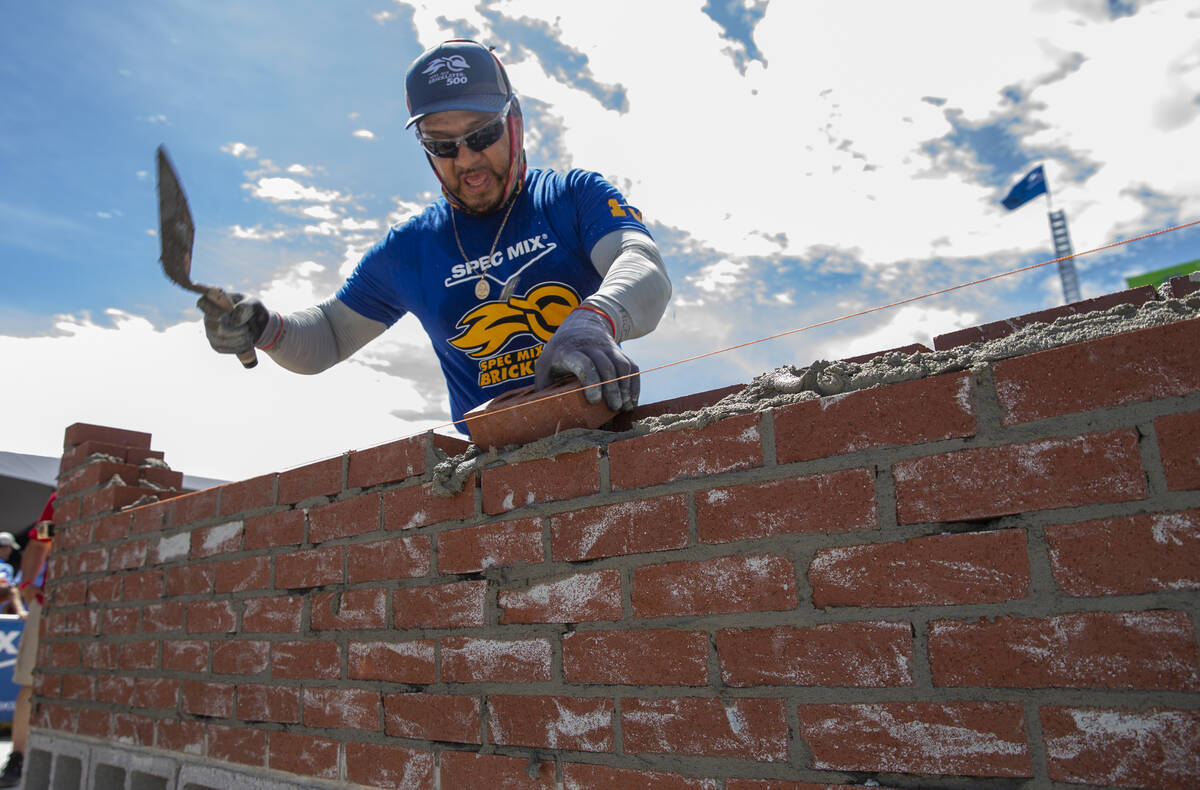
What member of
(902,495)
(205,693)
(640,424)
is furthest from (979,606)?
(205,693)

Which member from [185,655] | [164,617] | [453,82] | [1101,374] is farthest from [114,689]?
[1101,374]

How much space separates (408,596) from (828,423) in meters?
1.02

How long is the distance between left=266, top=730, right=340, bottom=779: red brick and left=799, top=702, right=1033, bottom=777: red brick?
4.02 feet

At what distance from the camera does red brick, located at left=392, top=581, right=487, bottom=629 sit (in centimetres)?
→ 156

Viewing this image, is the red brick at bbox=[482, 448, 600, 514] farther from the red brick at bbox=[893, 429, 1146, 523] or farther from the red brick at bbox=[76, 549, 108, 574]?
the red brick at bbox=[76, 549, 108, 574]

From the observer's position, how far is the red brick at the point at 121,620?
2620 mm

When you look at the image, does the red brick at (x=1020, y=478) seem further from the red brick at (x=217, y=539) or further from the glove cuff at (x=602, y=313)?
the red brick at (x=217, y=539)

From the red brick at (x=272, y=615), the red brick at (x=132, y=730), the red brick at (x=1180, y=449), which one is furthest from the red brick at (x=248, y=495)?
the red brick at (x=1180, y=449)

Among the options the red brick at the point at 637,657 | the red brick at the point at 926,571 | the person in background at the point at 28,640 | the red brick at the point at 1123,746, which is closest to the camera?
the red brick at the point at 1123,746

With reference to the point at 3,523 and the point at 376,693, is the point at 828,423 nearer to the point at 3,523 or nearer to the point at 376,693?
the point at 376,693

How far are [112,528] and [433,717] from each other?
2.00 meters

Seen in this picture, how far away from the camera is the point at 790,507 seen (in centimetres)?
120

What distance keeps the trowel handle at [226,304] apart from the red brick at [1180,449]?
2.47 meters

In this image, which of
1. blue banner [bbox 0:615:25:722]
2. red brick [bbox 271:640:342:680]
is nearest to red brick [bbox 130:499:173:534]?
red brick [bbox 271:640:342:680]
